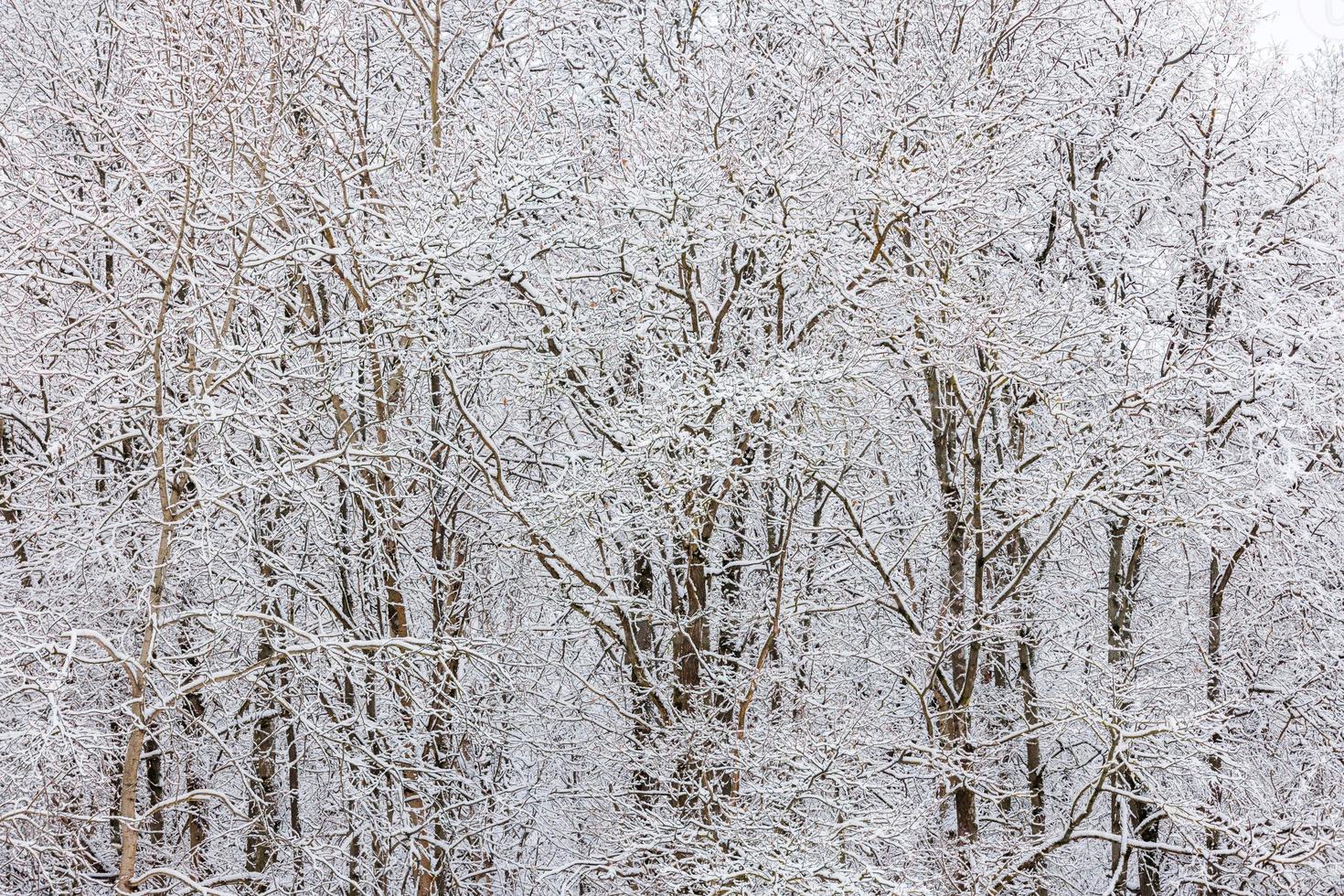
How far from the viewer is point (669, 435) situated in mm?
9492

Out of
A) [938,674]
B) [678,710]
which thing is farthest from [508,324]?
[938,674]

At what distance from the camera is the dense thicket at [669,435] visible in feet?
29.7

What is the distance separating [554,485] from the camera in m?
10.4

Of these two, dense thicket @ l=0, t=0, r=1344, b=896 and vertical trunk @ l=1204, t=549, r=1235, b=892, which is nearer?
dense thicket @ l=0, t=0, r=1344, b=896

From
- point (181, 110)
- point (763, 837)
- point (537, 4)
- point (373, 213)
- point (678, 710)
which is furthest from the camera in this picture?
point (537, 4)

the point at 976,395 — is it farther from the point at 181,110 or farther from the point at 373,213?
the point at 181,110

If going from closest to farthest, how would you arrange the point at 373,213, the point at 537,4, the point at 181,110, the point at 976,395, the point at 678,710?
1. the point at 181,110
2. the point at 373,213
3. the point at 678,710
4. the point at 976,395
5. the point at 537,4

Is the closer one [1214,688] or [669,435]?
[669,435]

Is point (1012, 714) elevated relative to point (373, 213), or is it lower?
lower

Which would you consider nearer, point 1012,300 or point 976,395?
point 1012,300

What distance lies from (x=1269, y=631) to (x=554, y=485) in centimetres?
730

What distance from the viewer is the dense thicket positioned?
904 centimetres

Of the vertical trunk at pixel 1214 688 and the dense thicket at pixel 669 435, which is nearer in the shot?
the dense thicket at pixel 669 435

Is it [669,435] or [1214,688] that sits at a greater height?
[669,435]
